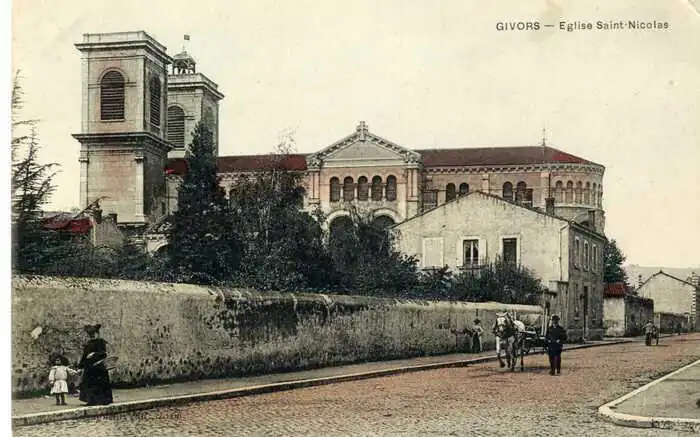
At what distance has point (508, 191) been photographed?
4012 centimetres

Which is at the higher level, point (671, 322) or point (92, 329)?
point (92, 329)

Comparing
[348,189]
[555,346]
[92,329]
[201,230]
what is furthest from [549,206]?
[92,329]

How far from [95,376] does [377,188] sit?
85.3 feet

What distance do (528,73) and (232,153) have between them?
22.5 feet

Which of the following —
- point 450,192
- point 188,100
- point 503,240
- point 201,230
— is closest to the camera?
point 188,100

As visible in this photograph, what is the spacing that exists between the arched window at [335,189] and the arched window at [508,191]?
309 inches

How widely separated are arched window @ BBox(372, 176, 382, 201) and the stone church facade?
0.05 meters

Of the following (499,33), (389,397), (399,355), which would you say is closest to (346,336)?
(399,355)

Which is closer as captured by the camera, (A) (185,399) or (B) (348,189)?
(A) (185,399)

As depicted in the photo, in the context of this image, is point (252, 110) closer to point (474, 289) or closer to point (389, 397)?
point (389, 397)

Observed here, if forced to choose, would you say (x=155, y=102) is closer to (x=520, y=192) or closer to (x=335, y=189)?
(x=335, y=189)

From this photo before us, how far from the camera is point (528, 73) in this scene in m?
14.9

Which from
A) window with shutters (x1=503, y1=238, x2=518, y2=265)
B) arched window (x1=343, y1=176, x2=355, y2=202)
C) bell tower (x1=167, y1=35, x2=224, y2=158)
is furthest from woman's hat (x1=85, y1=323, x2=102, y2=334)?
window with shutters (x1=503, y1=238, x2=518, y2=265)

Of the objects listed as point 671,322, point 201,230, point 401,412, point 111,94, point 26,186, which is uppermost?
point 111,94
